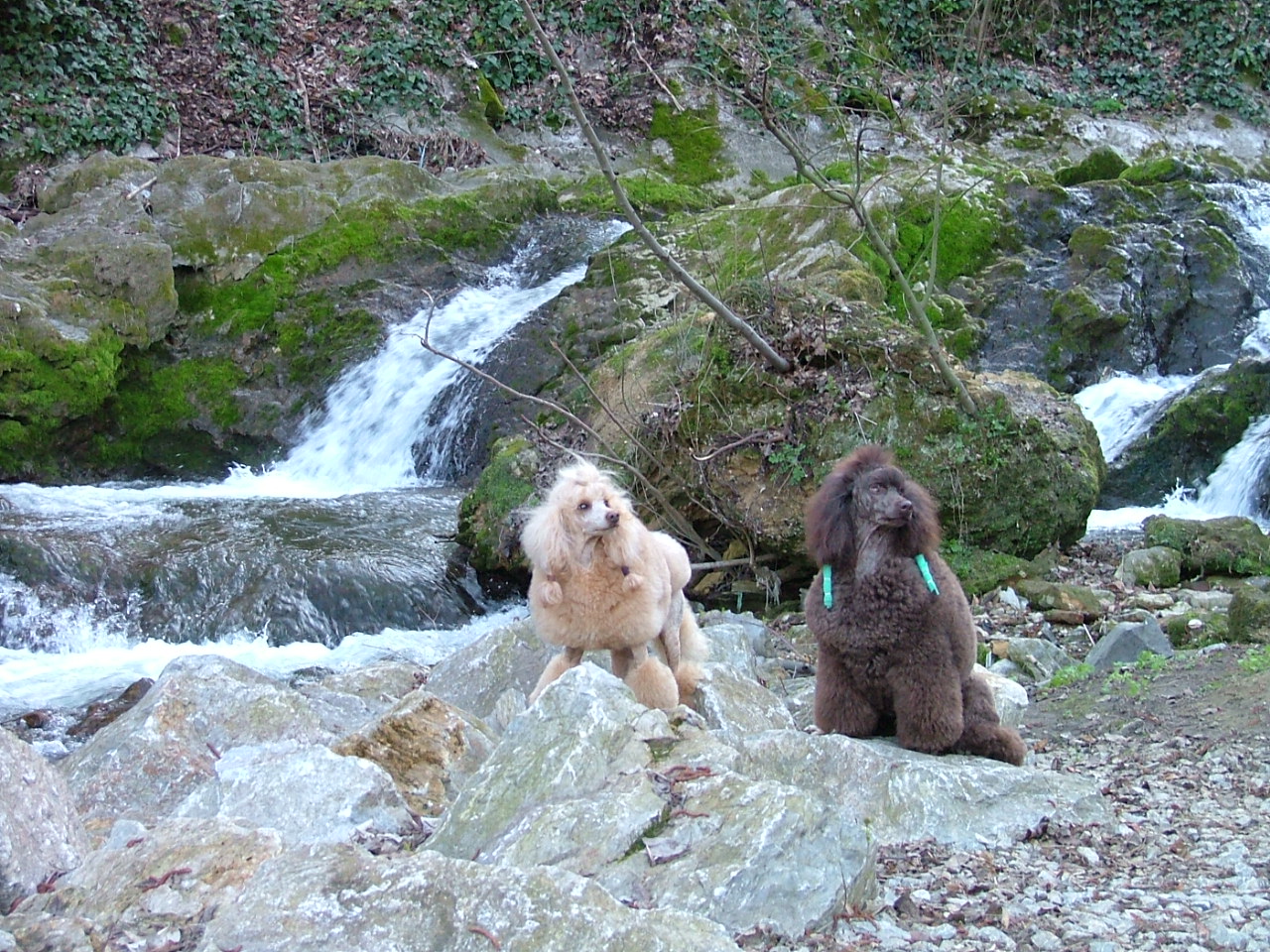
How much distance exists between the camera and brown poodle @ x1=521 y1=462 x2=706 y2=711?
5.82 m

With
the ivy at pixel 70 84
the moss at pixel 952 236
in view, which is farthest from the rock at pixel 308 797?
the ivy at pixel 70 84

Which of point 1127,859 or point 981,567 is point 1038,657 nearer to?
point 981,567

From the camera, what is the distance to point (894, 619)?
5.11 meters

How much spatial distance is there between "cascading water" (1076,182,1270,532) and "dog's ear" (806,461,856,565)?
25.5ft

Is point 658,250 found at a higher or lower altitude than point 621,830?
higher

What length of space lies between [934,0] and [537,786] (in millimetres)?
23358

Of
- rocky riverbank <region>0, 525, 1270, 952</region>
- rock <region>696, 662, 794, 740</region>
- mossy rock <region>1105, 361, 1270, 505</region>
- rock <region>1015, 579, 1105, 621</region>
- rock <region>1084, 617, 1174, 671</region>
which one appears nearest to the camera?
rocky riverbank <region>0, 525, 1270, 952</region>

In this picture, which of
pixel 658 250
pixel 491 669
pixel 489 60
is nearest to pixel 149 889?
pixel 491 669

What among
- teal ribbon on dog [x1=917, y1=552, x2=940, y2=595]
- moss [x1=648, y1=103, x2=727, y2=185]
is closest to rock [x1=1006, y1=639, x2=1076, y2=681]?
teal ribbon on dog [x1=917, y1=552, x2=940, y2=595]

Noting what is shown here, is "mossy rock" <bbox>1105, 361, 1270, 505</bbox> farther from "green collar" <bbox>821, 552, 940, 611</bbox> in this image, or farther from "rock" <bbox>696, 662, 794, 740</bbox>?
"green collar" <bbox>821, 552, 940, 611</bbox>

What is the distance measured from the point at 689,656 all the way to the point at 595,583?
1.09 metres

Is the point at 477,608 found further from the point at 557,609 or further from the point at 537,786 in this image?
the point at 537,786

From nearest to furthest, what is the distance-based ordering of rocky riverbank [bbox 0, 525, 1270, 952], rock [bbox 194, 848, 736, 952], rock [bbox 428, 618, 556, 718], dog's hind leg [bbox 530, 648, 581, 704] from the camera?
rock [bbox 194, 848, 736, 952]
rocky riverbank [bbox 0, 525, 1270, 952]
dog's hind leg [bbox 530, 648, 581, 704]
rock [bbox 428, 618, 556, 718]

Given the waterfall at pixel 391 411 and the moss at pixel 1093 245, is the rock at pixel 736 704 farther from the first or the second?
the moss at pixel 1093 245
